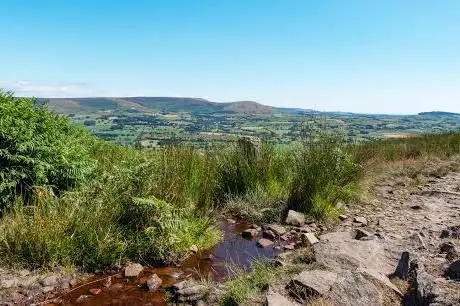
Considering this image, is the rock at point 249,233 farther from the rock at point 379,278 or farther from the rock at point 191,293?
the rock at point 379,278

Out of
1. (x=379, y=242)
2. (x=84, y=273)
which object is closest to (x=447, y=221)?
(x=379, y=242)

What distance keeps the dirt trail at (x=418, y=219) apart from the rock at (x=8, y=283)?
3.64 m

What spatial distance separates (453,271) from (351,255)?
107 cm

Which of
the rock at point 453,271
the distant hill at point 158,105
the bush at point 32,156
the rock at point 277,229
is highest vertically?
the bush at point 32,156

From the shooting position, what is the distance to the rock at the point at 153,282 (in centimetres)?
427

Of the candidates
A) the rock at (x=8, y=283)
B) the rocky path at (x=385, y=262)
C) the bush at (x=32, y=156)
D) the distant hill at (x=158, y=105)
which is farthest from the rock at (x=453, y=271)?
the distant hill at (x=158, y=105)

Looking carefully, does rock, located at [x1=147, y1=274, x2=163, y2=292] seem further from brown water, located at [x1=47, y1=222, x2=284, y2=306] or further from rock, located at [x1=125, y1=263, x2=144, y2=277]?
rock, located at [x1=125, y1=263, x2=144, y2=277]

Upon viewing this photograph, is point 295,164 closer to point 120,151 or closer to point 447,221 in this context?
point 447,221

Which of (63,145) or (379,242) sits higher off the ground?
(63,145)

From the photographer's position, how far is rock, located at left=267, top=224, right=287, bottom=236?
19.5ft

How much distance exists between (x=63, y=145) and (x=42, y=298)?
248 cm

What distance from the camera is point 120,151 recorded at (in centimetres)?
818

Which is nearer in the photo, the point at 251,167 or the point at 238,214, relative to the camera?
the point at 238,214

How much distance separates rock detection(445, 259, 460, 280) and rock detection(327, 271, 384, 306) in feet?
1.95
